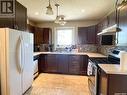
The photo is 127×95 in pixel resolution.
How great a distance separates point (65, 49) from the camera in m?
6.01

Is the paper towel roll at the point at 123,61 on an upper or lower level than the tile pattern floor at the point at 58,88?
upper

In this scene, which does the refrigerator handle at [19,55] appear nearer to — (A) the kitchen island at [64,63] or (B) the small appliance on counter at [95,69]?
(B) the small appliance on counter at [95,69]

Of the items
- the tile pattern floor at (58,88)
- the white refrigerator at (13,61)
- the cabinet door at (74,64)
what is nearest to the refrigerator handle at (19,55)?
the white refrigerator at (13,61)

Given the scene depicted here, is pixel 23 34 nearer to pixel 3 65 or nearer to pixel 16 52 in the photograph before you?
pixel 16 52

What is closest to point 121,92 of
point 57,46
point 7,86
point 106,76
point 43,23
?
point 106,76

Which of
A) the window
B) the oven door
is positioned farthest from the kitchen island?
the oven door

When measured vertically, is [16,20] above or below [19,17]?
below

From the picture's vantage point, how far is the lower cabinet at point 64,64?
5168mm

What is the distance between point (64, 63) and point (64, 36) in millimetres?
1547

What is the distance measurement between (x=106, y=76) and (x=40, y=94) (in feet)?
6.55

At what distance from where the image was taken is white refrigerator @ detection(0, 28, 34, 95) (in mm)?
2438

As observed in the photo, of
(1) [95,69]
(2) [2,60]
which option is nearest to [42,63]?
(2) [2,60]

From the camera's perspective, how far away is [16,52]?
2725mm

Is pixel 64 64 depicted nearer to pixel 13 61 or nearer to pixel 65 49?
pixel 65 49
